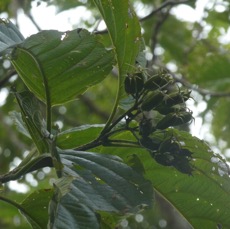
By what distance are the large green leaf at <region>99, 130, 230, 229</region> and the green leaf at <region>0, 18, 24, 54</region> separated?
0.30m

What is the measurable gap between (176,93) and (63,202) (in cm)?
30

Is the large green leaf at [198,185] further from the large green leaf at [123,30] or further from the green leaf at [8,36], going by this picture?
the green leaf at [8,36]

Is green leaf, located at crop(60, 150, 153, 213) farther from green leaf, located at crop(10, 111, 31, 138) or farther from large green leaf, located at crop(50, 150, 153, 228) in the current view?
green leaf, located at crop(10, 111, 31, 138)

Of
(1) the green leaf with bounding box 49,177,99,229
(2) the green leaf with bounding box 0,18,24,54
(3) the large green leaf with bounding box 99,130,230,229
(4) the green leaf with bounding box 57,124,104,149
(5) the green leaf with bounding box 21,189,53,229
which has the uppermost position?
(2) the green leaf with bounding box 0,18,24,54

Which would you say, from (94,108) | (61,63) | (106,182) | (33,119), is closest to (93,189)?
(106,182)

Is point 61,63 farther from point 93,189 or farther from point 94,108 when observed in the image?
point 94,108

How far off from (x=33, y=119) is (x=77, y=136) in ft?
0.49

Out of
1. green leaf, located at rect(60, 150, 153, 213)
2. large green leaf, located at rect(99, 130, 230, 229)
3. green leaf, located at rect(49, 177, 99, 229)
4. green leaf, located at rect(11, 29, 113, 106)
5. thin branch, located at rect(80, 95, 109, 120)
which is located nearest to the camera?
green leaf, located at rect(49, 177, 99, 229)

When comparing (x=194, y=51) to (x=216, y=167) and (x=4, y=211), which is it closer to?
(x=4, y=211)

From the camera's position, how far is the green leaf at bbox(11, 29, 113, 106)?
136 cm

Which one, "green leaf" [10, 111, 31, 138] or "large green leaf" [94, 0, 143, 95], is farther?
"green leaf" [10, 111, 31, 138]

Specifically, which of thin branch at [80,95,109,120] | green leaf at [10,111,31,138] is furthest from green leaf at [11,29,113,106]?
thin branch at [80,95,109,120]

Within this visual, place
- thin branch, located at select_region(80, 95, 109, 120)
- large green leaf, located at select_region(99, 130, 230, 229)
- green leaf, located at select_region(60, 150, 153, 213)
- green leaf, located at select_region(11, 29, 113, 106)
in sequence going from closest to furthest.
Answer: green leaf, located at select_region(60, 150, 153, 213)
green leaf, located at select_region(11, 29, 113, 106)
large green leaf, located at select_region(99, 130, 230, 229)
thin branch, located at select_region(80, 95, 109, 120)

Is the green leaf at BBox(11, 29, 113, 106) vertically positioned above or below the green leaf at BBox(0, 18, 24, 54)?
below
